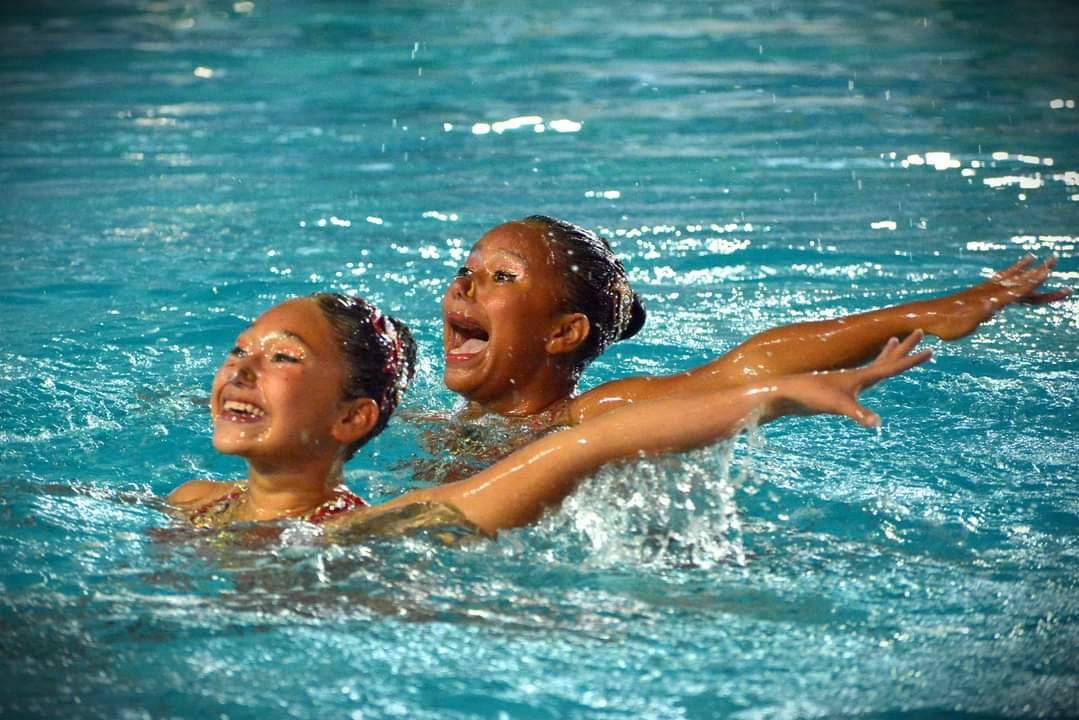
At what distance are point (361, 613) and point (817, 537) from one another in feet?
4.83

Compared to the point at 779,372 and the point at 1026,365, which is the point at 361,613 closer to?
the point at 779,372

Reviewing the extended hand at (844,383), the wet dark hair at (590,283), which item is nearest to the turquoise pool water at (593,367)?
the extended hand at (844,383)

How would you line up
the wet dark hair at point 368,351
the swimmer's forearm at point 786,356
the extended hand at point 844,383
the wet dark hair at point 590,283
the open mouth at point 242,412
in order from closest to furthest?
the extended hand at point 844,383, the open mouth at point 242,412, the wet dark hair at point 368,351, the swimmer's forearm at point 786,356, the wet dark hair at point 590,283

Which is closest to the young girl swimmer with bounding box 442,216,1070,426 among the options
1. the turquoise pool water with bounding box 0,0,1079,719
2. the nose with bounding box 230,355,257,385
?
the turquoise pool water with bounding box 0,0,1079,719

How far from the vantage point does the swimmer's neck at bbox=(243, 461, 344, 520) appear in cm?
422

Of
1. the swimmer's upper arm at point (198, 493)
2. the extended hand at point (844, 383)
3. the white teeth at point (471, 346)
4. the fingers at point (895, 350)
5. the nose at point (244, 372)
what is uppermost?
the fingers at point (895, 350)

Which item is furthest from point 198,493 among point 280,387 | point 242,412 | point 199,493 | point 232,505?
point 280,387

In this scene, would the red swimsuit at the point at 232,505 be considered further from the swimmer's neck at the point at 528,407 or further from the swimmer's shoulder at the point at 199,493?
the swimmer's neck at the point at 528,407

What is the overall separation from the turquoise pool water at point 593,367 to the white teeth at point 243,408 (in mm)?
369

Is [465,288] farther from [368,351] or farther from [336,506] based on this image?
[336,506]

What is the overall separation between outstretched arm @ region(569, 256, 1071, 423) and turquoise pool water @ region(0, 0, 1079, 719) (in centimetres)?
40

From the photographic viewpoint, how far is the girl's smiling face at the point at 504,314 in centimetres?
516

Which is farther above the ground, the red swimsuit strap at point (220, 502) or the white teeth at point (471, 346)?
the white teeth at point (471, 346)

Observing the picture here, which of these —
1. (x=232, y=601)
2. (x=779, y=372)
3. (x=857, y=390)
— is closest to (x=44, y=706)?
(x=232, y=601)
